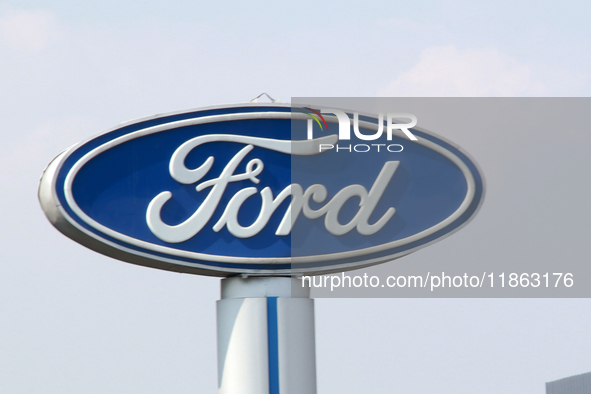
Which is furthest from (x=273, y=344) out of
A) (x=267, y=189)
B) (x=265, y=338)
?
(x=267, y=189)

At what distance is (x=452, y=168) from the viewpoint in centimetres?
1589

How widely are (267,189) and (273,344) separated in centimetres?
248

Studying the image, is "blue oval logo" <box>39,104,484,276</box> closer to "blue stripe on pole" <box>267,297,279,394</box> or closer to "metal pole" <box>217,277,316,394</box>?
"metal pole" <box>217,277,316,394</box>

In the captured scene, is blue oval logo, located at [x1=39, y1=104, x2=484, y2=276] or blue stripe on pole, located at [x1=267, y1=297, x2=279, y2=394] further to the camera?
blue stripe on pole, located at [x1=267, y1=297, x2=279, y2=394]

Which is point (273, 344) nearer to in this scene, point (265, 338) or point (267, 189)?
point (265, 338)

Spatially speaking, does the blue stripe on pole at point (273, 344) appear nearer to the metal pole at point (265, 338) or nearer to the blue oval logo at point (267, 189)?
the metal pole at point (265, 338)

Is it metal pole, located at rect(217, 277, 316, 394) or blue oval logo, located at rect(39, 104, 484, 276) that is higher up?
blue oval logo, located at rect(39, 104, 484, 276)

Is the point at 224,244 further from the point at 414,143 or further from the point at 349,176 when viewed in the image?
the point at 414,143

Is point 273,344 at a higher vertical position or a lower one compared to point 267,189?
lower

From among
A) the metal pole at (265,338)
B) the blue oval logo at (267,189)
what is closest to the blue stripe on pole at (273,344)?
the metal pole at (265,338)

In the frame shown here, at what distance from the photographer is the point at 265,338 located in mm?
15016

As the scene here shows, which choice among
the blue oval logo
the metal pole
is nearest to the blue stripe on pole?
the metal pole

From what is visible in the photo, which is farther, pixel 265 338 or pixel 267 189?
pixel 267 189

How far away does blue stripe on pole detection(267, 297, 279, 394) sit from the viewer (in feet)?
49.0
